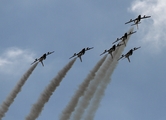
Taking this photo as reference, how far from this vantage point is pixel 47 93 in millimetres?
108125

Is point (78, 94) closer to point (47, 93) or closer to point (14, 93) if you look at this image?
point (47, 93)

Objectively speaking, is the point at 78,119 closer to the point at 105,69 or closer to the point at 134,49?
the point at 105,69

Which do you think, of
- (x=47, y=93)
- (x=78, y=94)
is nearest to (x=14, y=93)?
(x=47, y=93)

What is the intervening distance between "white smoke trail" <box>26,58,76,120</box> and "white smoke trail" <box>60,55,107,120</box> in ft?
21.5

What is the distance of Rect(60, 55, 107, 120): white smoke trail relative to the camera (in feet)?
331

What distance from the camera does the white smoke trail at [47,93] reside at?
341ft

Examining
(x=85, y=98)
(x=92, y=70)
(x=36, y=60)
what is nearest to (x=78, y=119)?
(x=85, y=98)

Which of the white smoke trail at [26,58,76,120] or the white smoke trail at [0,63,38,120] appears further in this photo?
the white smoke trail at [0,63,38,120]

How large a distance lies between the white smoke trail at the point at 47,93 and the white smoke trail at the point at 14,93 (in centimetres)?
805

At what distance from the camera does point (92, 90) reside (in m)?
106

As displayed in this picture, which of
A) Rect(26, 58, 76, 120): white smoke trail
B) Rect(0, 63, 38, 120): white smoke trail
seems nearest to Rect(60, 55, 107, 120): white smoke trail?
Rect(26, 58, 76, 120): white smoke trail

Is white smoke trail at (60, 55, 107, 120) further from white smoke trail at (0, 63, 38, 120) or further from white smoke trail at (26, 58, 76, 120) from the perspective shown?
white smoke trail at (0, 63, 38, 120)

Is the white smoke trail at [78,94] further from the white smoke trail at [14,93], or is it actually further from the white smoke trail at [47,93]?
the white smoke trail at [14,93]

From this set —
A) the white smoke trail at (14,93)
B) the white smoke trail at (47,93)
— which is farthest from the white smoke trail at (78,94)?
the white smoke trail at (14,93)
